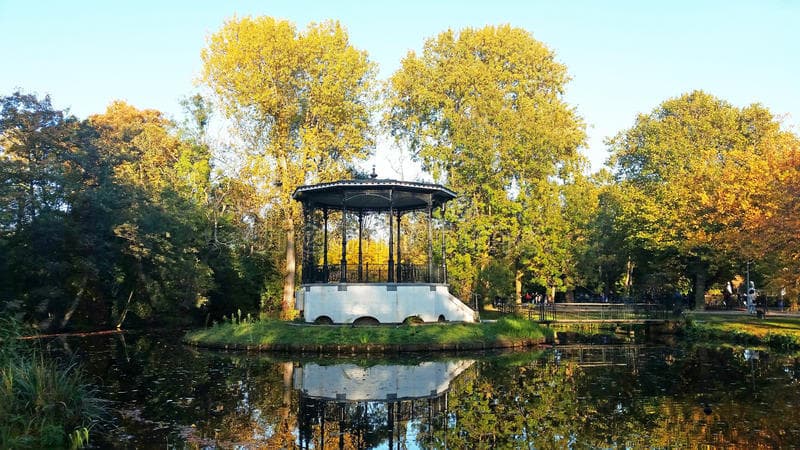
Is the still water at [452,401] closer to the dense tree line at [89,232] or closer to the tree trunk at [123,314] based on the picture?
the dense tree line at [89,232]

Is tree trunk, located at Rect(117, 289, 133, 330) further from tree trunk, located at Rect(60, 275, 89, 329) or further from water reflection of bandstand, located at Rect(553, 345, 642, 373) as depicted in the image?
water reflection of bandstand, located at Rect(553, 345, 642, 373)

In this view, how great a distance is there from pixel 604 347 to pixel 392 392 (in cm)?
1376

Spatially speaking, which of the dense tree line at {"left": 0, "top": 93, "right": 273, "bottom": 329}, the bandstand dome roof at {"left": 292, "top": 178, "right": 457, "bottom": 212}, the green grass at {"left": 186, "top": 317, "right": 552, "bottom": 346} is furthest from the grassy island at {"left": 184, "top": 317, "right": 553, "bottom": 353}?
the dense tree line at {"left": 0, "top": 93, "right": 273, "bottom": 329}

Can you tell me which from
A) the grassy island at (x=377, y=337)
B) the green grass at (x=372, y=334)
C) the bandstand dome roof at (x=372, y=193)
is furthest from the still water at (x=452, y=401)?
the bandstand dome roof at (x=372, y=193)

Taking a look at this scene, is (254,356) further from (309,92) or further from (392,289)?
(309,92)

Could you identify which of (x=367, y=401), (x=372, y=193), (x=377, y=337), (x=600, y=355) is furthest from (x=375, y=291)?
(x=367, y=401)

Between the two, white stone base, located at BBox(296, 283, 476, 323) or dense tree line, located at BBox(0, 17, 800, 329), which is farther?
dense tree line, located at BBox(0, 17, 800, 329)

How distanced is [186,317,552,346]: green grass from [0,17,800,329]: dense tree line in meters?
9.11

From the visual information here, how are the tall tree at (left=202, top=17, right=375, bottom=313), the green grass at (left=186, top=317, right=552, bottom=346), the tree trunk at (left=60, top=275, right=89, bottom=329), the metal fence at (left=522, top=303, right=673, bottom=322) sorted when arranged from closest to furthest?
the green grass at (left=186, top=317, right=552, bottom=346) → the tree trunk at (left=60, top=275, right=89, bottom=329) → the metal fence at (left=522, top=303, right=673, bottom=322) → the tall tree at (left=202, top=17, right=375, bottom=313)

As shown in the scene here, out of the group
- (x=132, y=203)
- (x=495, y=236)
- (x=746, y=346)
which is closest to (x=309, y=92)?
(x=132, y=203)

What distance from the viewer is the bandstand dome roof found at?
1047 inches

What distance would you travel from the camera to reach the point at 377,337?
75.9 ft

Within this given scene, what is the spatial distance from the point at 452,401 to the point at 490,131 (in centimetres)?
2888

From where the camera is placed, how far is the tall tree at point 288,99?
36594 mm
